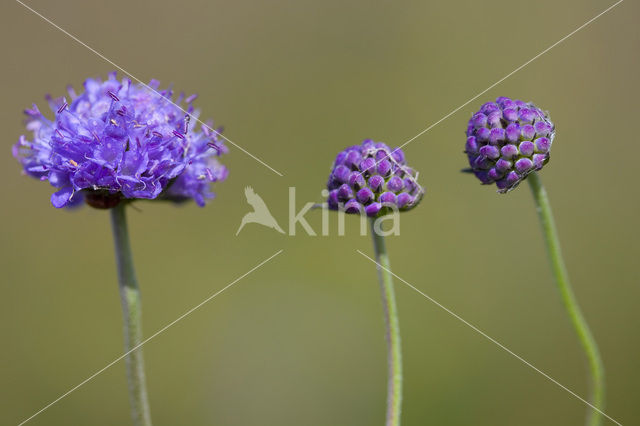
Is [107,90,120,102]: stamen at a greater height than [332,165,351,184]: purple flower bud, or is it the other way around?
[107,90,120,102]: stamen

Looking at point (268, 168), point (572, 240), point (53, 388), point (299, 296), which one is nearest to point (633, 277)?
point (572, 240)

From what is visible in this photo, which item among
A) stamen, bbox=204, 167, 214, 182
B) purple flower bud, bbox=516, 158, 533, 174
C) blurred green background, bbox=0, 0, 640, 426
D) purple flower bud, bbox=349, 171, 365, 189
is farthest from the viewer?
blurred green background, bbox=0, 0, 640, 426

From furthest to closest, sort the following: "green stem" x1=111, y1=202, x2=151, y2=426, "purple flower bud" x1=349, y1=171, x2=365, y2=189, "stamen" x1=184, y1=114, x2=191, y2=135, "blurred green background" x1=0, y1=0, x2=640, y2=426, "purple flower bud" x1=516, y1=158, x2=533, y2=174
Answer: "blurred green background" x1=0, y1=0, x2=640, y2=426 < "stamen" x1=184, y1=114, x2=191, y2=135 < "purple flower bud" x1=349, y1=171, x2=365, y2=189 < "purple flower bud" x1=516, y1=158, x2=533, y2=174 < "green stem" x1=111, y1=202, x2=151, y2=426

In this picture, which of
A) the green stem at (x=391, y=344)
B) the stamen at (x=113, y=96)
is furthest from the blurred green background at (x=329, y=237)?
the stamen at (x=113, y=96)

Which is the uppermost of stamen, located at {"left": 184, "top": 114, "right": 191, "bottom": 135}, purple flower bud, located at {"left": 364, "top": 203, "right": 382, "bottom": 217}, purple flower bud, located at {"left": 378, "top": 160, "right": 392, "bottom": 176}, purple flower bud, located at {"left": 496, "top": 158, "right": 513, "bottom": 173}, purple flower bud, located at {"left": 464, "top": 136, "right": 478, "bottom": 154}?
stamen, located at {"left": 184, "top": 114, "right": 191, "bottom": 135}

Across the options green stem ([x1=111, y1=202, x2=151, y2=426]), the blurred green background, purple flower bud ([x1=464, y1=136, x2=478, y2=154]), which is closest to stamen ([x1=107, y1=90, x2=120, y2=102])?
green stem ([x1=111, y1=202, x2=151, y2=426])

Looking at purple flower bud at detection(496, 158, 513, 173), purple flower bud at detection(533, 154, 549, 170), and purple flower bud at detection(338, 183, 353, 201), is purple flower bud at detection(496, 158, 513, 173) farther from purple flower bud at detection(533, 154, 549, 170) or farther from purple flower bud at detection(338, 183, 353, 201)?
purple flower bud at detection(338, 183, 353, 201)

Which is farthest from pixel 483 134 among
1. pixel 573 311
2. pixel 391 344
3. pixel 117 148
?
pixel 117 148
